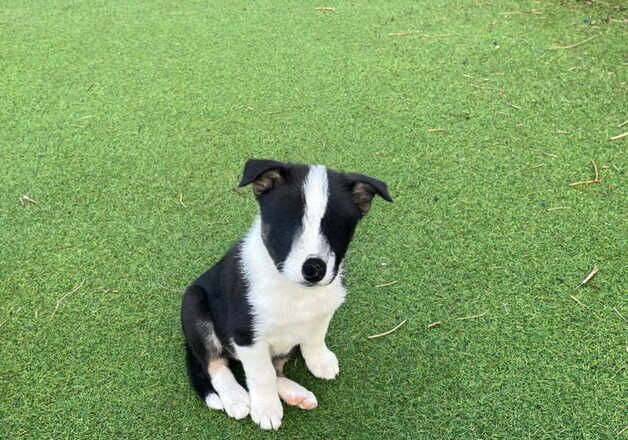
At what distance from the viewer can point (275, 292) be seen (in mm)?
2693

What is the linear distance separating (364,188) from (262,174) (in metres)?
0.45

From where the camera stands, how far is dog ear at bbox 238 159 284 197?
2.37 metres

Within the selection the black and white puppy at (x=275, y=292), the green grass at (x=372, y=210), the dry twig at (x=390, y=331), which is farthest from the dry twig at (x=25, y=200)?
the dry twig at (x=390, y=331)

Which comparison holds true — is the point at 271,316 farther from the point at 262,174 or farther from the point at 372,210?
the point at 372,210

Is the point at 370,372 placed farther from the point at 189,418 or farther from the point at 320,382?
the point at 189,418

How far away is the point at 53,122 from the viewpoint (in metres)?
4.95

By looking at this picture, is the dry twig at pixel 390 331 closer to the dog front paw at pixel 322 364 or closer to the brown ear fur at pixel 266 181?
the dog front paw at pixel 322 364

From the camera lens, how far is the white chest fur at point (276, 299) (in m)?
2.69

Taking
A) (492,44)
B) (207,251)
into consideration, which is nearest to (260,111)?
(207,251)

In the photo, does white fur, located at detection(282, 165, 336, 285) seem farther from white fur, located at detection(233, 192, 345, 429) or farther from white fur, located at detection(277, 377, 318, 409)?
white fur, located at detection(277, 377, 318, 409)

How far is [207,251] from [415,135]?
1.98m

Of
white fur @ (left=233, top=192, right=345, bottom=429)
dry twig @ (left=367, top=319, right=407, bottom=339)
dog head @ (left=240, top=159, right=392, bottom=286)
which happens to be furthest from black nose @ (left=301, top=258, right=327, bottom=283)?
dry twig @ (left=367, top=319, right=407, bottom=339)

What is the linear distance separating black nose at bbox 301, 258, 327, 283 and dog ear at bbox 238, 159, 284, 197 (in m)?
0.40

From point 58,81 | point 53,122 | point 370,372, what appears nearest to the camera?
point 370,372
